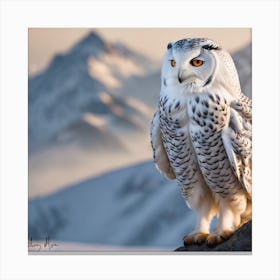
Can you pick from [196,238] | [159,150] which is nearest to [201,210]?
[196,238]

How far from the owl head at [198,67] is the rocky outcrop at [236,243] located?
1.71ft

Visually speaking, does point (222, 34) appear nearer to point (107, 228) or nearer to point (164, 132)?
point (164, 132)

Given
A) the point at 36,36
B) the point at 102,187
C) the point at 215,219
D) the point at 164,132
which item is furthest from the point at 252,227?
the point at 36,36

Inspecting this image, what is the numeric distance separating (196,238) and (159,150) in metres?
0.36

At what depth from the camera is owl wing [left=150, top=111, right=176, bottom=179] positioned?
9.33 feet

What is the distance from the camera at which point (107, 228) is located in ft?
10.7

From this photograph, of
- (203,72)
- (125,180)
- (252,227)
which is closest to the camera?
(203,72)

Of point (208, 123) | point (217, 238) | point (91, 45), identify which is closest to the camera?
point (208, 123)

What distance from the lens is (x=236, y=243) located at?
2.81 metres

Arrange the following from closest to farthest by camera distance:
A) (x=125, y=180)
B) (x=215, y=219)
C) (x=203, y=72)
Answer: (x=203, y=72), (x=215, y=219), (x=125, y=180)

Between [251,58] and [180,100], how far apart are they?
598 millimetres

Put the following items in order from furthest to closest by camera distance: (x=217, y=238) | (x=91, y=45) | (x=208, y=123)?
(x=91, y=45), (x=217, y=238), (x=208, y=123)

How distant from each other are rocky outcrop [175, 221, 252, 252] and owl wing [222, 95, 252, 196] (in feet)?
0.56

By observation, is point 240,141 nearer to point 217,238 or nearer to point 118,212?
point 217,238
